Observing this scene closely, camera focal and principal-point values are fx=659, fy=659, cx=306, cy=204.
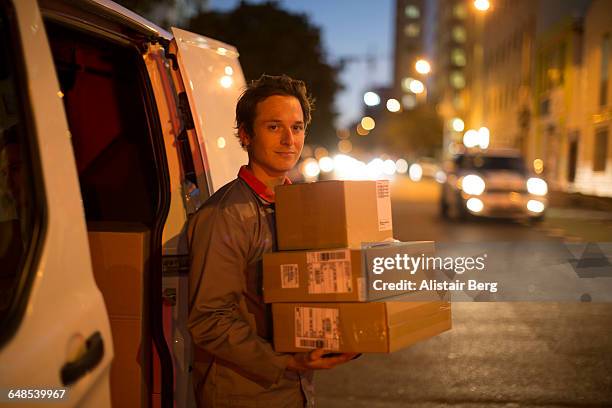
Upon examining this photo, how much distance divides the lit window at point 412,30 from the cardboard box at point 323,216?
143527 mm

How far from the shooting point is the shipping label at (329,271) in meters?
2.07

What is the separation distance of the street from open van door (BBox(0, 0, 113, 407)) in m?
3.01

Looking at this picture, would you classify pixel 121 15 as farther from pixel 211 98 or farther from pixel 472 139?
pixel 472 139

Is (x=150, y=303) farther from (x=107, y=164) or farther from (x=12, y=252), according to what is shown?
(x=107, y=164)

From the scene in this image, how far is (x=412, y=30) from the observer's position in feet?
472

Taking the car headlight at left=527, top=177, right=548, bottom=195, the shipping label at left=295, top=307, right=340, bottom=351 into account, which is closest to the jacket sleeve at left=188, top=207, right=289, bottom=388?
the shipping label at left=295, top=307, right=340, bottom=351

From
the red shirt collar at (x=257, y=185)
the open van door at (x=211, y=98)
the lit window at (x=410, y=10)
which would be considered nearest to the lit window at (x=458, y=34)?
the lit window at (x=410, y=10)

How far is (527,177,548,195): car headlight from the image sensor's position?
1558cm

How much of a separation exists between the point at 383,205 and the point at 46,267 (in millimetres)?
1215

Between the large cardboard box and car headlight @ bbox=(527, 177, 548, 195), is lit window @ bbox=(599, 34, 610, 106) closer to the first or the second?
car headlight @ bbox=(527, 177, 548, 195)

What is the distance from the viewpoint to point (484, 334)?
604 centimetres

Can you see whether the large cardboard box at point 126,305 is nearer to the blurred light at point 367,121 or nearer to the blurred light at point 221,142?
the blurred light at point 221,142

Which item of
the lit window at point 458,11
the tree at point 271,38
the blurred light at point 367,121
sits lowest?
the blurred light at point 367,121

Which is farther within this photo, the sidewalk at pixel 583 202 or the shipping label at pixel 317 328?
the sidewalk at pixel 583 202
